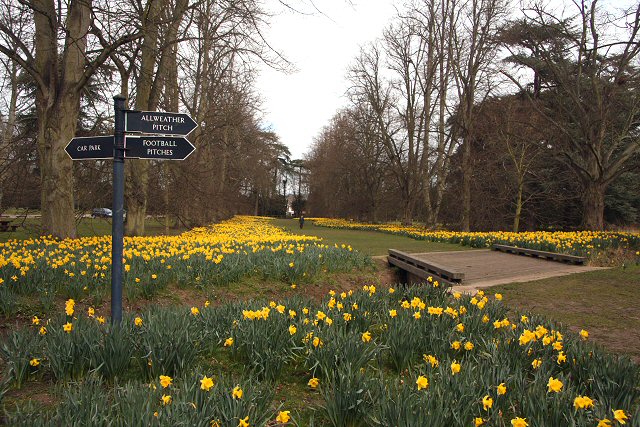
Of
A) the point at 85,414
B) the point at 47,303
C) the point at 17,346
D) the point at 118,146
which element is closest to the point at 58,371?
the point at 17,346

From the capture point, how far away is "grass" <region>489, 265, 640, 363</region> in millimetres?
5055

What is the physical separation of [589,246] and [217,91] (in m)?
17.9

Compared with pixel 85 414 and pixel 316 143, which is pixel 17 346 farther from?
pixel 316 143

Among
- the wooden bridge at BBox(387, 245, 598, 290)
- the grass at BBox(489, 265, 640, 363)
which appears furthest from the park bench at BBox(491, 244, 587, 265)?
the grass at BBox(489, 265, 640, 363)

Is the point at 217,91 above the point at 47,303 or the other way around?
above

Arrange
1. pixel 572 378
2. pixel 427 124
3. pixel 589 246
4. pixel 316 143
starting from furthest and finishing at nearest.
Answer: pixel 316 143 < pixel 427 124 < pixel 589 246 < pixel 572 378

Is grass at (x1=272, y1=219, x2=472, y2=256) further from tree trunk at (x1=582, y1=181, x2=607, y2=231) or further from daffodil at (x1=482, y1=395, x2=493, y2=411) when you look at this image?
daffodil at (x1=482, y1=395, x2=493, y2=411)

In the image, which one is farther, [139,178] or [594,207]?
[594,207]

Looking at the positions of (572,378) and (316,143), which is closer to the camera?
(572,378)

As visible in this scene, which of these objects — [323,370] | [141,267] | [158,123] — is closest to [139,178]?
[141,267]

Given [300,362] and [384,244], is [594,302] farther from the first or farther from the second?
[384,244]

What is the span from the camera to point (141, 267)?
641cm

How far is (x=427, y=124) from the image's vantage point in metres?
28.0

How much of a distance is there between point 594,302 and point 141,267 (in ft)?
24.1
